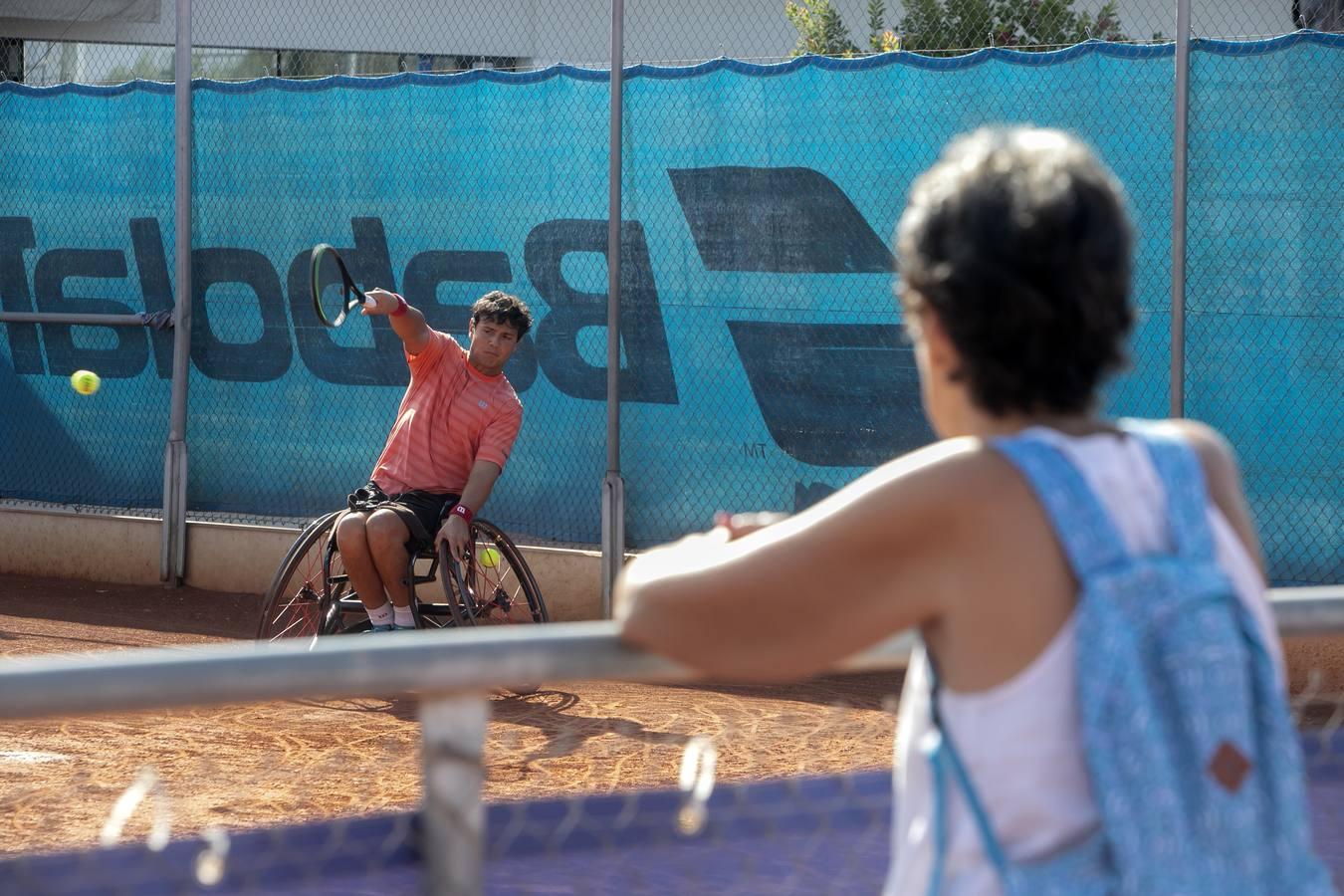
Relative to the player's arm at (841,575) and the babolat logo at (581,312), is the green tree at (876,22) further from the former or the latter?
the player's arm at (841,575)

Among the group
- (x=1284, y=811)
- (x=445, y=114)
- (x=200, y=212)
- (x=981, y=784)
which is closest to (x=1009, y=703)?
(x=981, y=784)

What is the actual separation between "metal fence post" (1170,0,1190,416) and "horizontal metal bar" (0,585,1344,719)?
4.51 meters

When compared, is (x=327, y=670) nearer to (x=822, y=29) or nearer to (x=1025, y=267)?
(x=1025, y=267)

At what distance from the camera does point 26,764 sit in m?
4.53

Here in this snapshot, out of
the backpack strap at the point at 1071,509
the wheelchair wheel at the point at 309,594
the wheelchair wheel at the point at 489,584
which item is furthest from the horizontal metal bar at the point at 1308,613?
the wheelchair wheel at the point at 309,594

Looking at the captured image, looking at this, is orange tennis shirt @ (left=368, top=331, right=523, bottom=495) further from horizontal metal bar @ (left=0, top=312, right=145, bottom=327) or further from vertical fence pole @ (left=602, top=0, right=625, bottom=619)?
horizontal metal bar @ (left=0, top=312, right=145, bottom=327)

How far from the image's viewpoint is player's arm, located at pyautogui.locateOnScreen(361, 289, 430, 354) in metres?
5.80

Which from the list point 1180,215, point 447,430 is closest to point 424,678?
point 447,430

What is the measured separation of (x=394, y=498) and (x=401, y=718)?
0.86 meters

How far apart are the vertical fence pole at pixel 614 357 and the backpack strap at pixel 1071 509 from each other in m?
5.52

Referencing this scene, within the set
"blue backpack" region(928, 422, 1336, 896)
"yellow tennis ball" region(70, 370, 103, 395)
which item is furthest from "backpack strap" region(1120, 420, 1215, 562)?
"yellow tennis ball" region(70, 370, 103, 395)

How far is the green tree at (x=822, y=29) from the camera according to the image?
1106 cm

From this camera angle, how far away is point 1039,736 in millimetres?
1119

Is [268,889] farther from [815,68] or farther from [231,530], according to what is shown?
[231,530]
